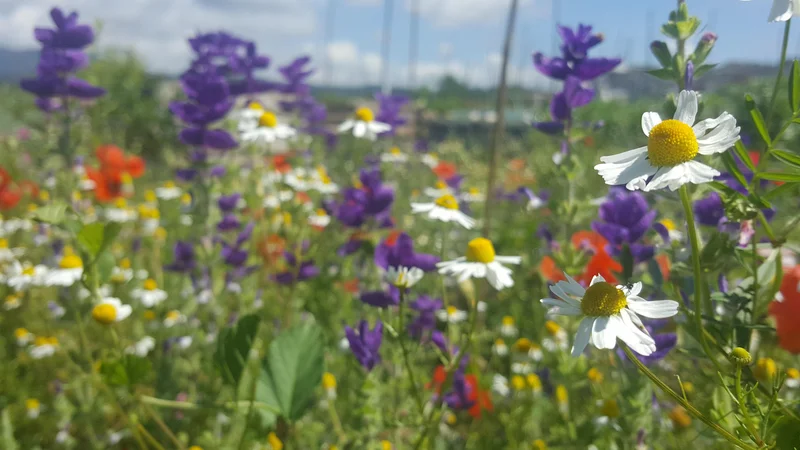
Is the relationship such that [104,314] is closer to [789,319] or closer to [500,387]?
[500,387]

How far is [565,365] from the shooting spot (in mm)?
1456

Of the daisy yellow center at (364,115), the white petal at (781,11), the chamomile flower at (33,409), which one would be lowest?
the chamomile flower at (33,409)

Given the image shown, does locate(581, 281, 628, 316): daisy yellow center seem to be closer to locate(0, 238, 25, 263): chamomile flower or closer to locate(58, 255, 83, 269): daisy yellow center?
locate(58, 255, 83, 269): daisy yellow center

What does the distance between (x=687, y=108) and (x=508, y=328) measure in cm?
176

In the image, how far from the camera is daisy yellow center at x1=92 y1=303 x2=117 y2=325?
4.14 feet

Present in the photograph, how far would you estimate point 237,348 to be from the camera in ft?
3.59

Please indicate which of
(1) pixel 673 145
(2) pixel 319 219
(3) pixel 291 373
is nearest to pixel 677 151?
(1) pixel 673 145

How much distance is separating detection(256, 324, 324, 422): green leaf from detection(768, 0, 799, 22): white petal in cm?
97

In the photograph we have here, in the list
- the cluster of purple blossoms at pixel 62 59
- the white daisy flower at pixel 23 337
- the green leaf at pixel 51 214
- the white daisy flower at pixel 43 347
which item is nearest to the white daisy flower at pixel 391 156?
the cluster of purple blossoms at pixel 62 59

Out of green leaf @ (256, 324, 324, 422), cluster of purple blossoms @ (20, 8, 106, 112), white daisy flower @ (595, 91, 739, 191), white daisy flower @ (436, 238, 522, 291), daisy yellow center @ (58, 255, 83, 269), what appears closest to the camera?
white daisy flower @ (595, 91, 739, 191)

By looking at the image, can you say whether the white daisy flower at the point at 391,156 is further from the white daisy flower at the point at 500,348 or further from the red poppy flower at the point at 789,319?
the red poppy flower at the point at 789,319

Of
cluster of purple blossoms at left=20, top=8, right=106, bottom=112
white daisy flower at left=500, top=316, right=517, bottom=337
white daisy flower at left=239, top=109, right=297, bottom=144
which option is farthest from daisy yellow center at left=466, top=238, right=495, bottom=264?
cluster of purple blossoms at left=20, top=8, right=106, bottom=112

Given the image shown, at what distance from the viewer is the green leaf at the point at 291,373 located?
3.87 ft

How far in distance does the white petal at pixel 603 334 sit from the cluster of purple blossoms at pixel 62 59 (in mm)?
1914
